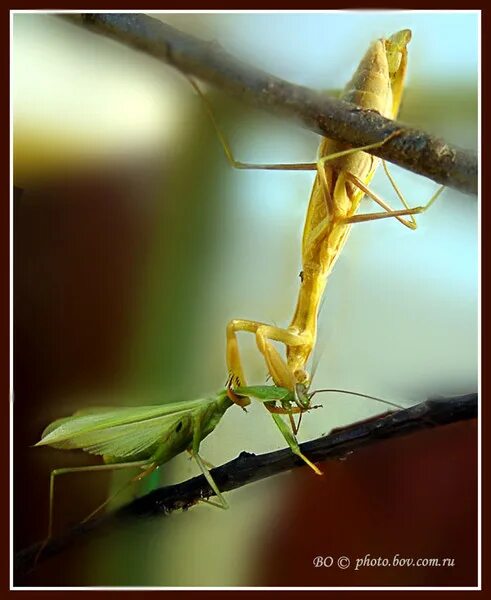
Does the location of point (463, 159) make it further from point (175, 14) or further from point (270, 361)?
point (175, 14)

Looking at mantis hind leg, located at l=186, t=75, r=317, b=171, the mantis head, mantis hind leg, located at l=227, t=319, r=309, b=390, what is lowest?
Result: mantis hind leg, located at l=227, t=319, r=309, b=390

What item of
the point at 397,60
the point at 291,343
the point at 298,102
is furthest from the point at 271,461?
the point at 397,60

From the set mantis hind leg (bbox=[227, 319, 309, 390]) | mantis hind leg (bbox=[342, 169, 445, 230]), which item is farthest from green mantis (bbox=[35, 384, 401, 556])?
mantis hind leg (bbox=[342, 169, 445, 230])

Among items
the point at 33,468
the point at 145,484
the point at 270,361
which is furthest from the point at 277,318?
the point at 33,468

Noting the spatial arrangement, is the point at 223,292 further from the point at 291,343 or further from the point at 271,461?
the point at 271,461

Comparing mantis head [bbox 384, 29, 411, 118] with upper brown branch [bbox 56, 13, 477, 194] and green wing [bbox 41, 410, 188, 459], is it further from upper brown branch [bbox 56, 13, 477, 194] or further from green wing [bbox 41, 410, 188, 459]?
green wing [bbox 41, 410, 188, 459]

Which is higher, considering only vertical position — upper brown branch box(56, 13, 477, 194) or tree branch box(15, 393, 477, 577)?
upper brown branch box(56, 13, 477, 194)

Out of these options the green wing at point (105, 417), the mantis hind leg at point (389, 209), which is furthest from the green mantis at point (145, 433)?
the mantis hind leg at point (389, 209)

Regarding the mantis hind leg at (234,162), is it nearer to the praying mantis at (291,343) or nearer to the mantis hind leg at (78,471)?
the praying mantis at (291,343)
